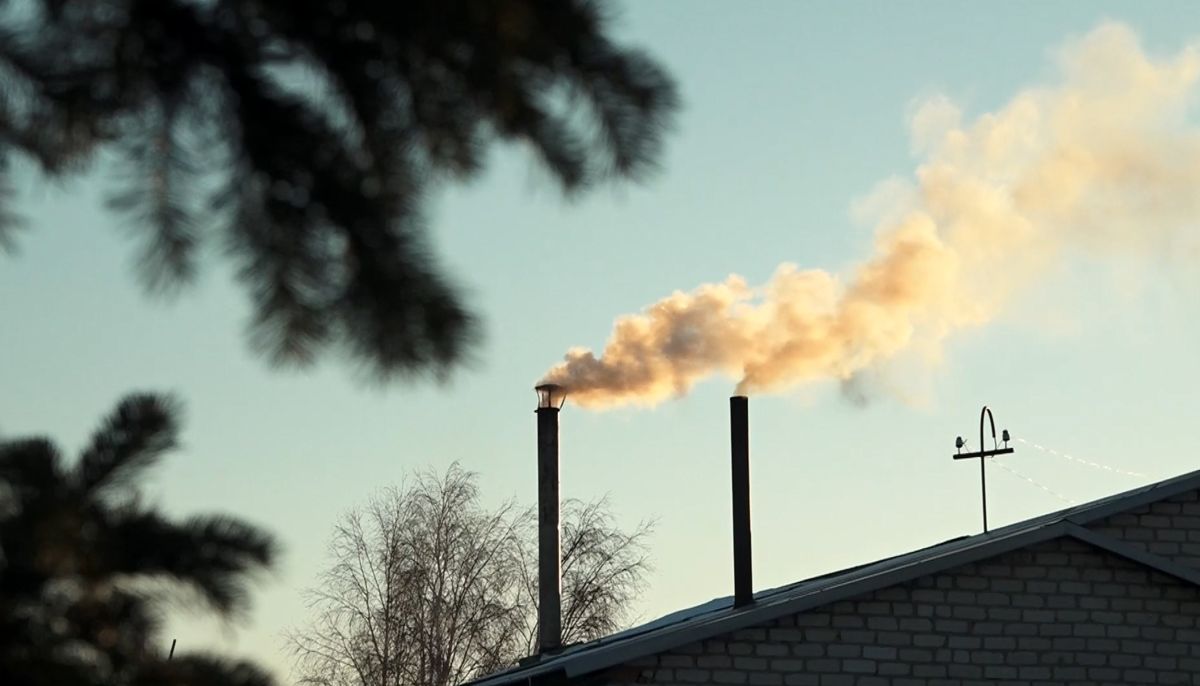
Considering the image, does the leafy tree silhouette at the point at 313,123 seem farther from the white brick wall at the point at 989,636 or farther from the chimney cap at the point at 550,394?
the chimney cap at the point at 550,394

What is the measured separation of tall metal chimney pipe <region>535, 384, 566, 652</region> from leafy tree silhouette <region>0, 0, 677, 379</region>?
20126 mm

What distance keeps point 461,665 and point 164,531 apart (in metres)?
34.0

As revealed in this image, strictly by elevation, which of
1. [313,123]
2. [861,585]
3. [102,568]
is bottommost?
[102,568]

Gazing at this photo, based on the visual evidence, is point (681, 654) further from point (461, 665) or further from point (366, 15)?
point (461, 665)

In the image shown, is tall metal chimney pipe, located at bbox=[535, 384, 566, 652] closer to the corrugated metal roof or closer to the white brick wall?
the corrugated metal roof

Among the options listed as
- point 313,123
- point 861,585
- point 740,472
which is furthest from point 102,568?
point 740,472

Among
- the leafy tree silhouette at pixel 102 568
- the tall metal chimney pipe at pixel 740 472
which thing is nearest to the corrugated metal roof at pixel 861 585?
the tall metal chimney pipe at pixel 740 472

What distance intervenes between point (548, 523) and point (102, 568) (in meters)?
20.7

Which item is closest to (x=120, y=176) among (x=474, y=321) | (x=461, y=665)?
(x=474, y=321)

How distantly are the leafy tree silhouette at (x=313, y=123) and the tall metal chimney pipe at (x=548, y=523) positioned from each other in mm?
20126

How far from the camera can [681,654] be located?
42.1 ft

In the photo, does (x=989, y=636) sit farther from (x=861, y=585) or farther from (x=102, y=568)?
(x=102, y=568)

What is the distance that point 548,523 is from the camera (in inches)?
915

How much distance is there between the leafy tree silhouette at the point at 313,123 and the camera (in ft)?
7.72
